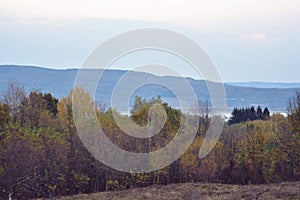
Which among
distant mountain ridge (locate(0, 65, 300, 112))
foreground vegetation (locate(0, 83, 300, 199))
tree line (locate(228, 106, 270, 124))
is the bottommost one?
foreground vegetation (locate(0, 83, 300, 199))

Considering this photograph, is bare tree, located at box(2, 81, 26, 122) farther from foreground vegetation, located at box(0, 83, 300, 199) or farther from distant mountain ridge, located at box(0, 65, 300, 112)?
distant mountain ridge, located at box(0, 65, 300, 112)

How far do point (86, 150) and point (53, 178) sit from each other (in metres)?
2.45

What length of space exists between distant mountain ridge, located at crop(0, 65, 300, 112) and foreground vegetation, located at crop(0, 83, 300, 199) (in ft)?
6.16

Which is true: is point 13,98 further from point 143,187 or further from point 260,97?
point 260,97

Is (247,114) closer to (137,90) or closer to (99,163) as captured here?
(99,163)

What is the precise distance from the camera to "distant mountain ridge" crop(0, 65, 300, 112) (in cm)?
2358

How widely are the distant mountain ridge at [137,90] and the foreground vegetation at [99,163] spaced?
1876 millimetres

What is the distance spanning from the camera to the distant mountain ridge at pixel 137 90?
23578 mm

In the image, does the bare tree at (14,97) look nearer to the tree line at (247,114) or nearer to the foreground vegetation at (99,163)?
the foreground vegetation at (99,163)

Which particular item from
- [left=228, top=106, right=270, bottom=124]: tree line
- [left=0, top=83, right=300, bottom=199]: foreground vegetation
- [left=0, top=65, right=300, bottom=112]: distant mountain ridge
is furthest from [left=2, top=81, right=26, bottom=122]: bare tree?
[left=228, top=106, right=270, bottom=124]: tree line

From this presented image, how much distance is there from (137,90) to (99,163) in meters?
5.51

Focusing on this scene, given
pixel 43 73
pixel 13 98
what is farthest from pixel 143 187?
pixel 43 73

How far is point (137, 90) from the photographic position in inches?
932

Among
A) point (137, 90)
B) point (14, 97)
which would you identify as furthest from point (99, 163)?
point (14, 97)
